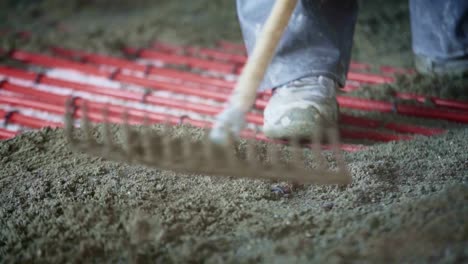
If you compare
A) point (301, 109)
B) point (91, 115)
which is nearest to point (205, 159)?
point (301, 109)

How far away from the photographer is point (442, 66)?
2.05m

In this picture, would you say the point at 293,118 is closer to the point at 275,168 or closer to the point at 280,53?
the point at 280,53

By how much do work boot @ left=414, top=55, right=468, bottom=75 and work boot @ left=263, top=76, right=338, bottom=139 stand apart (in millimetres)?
547

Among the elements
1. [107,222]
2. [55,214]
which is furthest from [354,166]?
[55,214]

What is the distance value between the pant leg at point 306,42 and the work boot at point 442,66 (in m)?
0.47

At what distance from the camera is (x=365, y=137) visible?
173 centimetres

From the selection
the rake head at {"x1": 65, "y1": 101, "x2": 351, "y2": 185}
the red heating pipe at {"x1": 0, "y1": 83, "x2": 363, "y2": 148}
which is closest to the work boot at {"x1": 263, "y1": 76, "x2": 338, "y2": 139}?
the red heating pipe at {"x1": 0, "y1": 83, "x2": 363, "y2": 148}

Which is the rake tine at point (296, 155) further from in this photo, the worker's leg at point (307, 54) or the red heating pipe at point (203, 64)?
the red heating pipe at point (203, 64)

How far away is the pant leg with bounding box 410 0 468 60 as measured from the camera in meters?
1.95

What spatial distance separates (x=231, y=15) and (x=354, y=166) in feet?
6.18

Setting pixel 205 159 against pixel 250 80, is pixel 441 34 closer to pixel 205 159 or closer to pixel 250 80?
pixel 250 80

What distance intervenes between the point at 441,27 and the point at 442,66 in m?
0.15

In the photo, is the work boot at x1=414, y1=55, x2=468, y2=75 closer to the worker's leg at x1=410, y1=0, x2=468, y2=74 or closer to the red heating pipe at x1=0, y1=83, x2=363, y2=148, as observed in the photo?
the worker's leg at x1=410, y1=0, x2=468, y2=74

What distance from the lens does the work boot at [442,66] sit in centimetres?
201
